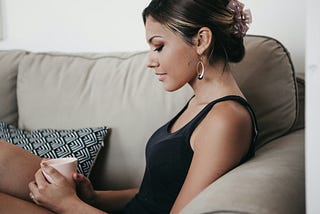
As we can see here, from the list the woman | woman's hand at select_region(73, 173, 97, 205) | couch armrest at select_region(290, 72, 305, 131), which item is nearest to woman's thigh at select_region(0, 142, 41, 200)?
the woman

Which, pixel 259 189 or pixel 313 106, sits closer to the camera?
pixel 313 106

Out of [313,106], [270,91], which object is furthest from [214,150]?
[270,91]

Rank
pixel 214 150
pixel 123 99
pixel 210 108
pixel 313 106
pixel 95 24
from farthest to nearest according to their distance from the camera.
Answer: pixel 95 24
pixel 123 99
pixel 210 108
pixel 214 150
pixel 313 106

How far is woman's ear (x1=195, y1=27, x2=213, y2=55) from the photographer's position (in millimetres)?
1160

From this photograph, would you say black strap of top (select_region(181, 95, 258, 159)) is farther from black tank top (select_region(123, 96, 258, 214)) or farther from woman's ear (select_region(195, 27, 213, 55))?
woman's ear (select_region(195, 27, 213, 55))

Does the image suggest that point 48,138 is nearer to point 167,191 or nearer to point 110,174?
point 110,174

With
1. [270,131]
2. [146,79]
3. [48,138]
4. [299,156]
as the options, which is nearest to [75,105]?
[48,138]

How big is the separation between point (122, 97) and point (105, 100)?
61mm

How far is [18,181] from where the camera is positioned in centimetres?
129

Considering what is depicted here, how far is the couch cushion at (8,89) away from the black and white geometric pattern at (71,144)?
0.63 ft

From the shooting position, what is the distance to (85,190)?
53.9 inches

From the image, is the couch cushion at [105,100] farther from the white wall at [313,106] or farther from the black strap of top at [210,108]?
the white wall at [313,106]

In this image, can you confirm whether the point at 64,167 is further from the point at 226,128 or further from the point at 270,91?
the point at 270,91

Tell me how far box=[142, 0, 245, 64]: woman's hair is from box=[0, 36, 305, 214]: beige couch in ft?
0.85
